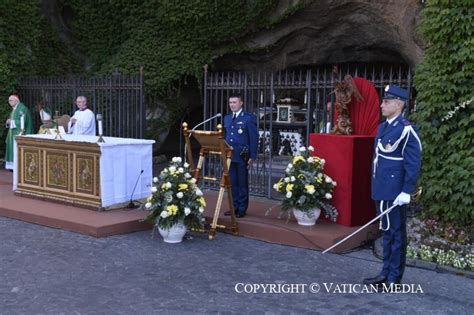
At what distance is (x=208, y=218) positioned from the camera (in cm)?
809

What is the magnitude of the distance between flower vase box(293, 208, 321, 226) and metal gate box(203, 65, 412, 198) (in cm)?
222

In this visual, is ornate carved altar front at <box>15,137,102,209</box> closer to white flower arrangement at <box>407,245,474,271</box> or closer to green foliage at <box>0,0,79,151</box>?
white flower arrangement at <box>407,245,474,271</box>

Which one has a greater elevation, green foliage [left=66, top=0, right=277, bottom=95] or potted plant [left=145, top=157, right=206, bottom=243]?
green foliage [left=66, top=0, right=277, bottom=95]

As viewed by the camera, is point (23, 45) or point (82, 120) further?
point (23, 45)

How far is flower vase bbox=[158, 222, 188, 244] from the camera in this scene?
7133 mm

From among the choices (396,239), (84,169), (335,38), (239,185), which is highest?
(335,38)

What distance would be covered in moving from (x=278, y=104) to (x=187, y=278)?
1009 centimetres

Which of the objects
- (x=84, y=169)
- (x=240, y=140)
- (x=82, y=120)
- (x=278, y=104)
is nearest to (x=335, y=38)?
(x=278, y=104)

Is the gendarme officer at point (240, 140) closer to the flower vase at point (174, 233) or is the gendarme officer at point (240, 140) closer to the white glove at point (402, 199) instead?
the flower vase at point (174, 233)

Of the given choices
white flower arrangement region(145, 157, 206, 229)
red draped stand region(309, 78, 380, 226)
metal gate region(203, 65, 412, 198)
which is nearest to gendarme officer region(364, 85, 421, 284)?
red draped stand region(309, 78, 380, 226)

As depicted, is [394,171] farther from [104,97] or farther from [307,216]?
[104,97]

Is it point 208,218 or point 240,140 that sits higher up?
point 240,140

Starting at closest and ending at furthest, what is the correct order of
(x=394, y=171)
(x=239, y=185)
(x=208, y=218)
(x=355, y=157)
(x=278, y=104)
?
(x=394, y=171), (x=355, y=157), (x=239, y=185), (x=208, y=218), (x=278, y=104)

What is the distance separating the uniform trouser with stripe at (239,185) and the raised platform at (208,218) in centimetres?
21
